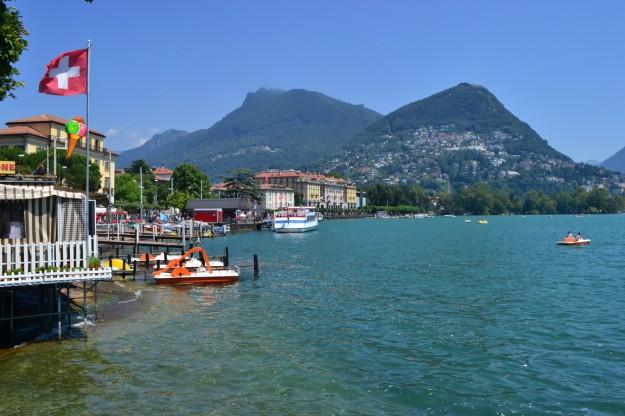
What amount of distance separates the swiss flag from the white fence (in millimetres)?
5898

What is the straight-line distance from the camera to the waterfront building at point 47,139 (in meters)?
95.6

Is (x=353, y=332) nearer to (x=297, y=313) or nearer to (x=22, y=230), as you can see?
(x=297, y=313)

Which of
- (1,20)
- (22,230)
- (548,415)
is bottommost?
(548,415)

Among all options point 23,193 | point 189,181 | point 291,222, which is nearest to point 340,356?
point 23,193

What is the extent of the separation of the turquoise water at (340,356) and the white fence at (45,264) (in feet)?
8.68

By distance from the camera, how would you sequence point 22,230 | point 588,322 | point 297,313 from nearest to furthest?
point 22,230 < point 588,322 < point 297,313

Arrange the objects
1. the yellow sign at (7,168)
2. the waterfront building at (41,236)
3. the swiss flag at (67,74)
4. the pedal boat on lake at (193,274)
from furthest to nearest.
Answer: the pedal boat on lake at (193,274) < the yellow sign at (7,168) < the swiss flag at (67,74) < the waterfront building at (41,236)

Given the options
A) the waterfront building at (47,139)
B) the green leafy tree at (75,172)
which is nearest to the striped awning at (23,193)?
the green leafy tree at (75,172)

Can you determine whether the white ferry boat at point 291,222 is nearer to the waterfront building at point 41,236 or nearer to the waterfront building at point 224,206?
the waterfront building at point 224,206

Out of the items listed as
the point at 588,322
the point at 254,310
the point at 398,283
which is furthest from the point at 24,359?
the point at 398,283

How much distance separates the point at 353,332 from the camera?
2489 centimetres

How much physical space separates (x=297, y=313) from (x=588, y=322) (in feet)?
44.4

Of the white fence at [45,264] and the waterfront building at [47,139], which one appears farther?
the waterfront building at [47,139]

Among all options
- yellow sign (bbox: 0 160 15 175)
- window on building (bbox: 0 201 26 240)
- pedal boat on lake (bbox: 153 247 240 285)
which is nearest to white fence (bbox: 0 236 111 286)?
window on building (bbox: 0 201 26 240)
